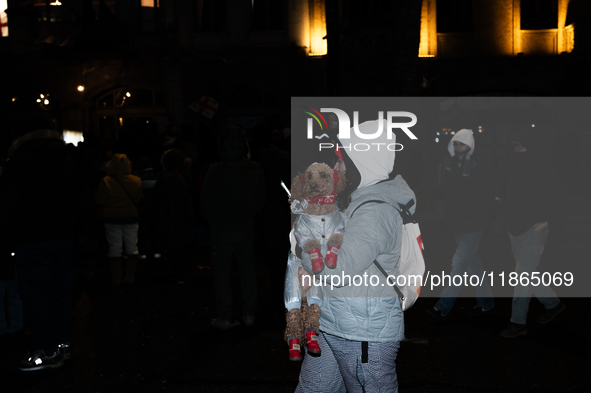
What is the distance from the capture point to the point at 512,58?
64.5 ft

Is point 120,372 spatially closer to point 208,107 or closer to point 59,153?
point 59,153

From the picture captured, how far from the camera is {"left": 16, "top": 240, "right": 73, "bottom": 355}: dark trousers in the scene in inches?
194

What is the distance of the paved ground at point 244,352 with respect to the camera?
186 inches

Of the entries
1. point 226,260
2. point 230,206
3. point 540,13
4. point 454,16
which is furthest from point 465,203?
point 540,13

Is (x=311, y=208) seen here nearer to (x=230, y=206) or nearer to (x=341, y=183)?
(x=341, y=183)

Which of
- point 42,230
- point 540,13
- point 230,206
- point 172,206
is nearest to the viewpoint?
point 42,230

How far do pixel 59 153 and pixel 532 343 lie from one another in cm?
457

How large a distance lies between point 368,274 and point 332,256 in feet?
0.71

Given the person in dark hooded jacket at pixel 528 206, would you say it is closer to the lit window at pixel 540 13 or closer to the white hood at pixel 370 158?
the white hood at pixel 370 158

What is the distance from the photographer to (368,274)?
9.33 ft

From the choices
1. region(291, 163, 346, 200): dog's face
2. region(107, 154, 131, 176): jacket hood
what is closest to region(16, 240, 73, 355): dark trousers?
region(107, 154, 131, 176): jacket hood

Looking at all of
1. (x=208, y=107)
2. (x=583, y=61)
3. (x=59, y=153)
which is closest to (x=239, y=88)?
(x=208, y=107)

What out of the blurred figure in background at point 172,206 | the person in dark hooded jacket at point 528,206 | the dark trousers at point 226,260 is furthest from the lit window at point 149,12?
the person in dark hooded jacket at point 528,206

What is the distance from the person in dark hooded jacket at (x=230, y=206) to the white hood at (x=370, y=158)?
3261 millimetres
